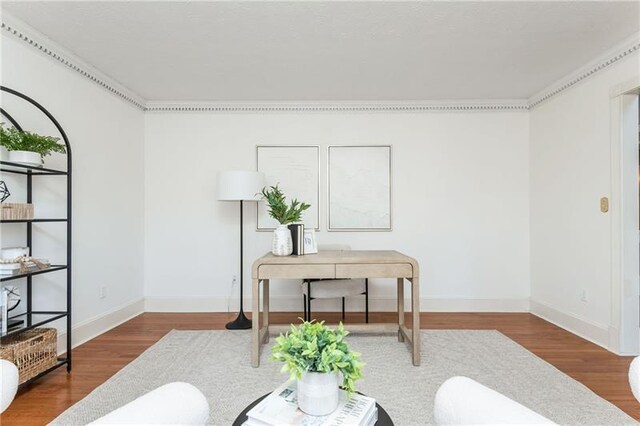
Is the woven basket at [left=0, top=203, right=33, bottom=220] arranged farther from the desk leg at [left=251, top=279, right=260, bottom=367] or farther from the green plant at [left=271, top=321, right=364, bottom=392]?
the green plant at [left=271, top=321, right=364, bottom=392]

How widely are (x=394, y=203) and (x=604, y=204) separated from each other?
6.05 feet

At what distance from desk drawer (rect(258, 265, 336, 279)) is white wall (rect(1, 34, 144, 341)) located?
1.67 m

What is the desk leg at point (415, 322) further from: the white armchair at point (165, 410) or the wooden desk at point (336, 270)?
the white armchair at point (165, 410)

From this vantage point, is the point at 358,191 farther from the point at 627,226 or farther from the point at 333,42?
the point at 627,226

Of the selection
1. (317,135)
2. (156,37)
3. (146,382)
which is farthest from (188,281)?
(156,37)

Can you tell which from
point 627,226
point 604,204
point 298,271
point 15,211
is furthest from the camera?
point 604,204

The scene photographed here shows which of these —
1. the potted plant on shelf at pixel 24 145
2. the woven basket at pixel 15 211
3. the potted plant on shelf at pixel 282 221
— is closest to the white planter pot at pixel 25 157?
the potted plant on shelf at pixel 24 145

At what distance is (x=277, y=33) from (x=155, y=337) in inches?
108

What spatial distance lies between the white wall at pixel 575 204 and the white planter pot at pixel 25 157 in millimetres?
4159

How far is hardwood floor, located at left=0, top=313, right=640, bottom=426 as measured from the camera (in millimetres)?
1996

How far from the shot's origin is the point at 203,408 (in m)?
1.14

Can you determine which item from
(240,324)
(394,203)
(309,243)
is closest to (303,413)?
(309,243)

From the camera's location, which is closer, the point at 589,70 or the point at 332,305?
the point at 589,70

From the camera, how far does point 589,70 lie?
9.76ft
